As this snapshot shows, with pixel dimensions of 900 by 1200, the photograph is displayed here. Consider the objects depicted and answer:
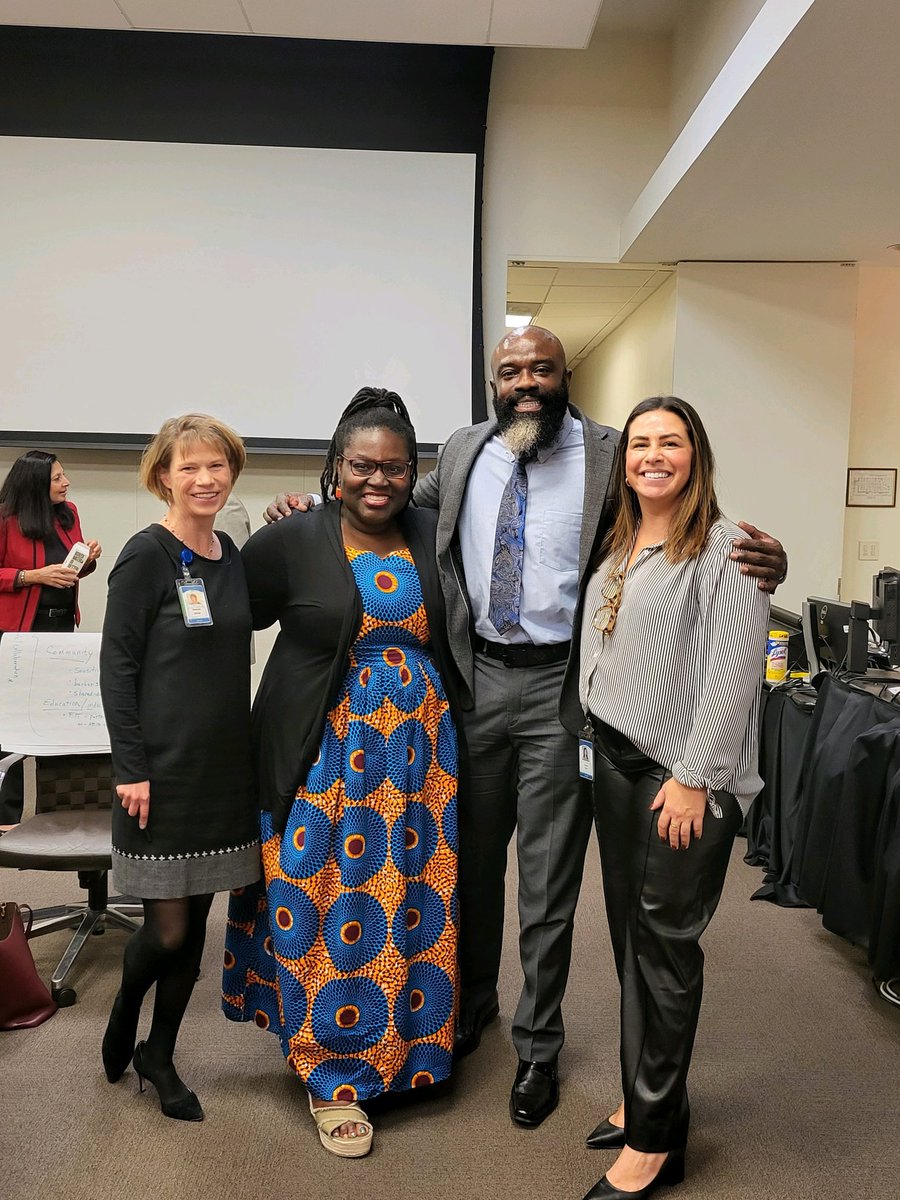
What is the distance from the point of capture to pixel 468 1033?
2.50 meters

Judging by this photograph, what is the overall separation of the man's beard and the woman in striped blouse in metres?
0.37

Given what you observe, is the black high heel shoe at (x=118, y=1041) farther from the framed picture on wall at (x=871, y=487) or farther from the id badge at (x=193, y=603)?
the framed picture on wall at (x=871, y=487)

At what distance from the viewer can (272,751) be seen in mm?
2146

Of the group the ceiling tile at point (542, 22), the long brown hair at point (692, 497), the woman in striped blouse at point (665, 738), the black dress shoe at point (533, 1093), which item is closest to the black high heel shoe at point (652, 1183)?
the woman in striped blouse at point (665, 738)

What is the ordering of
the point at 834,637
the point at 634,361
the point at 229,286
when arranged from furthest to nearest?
1. the point at 634,361
2. the point at 229,286
3. the point at 834,637

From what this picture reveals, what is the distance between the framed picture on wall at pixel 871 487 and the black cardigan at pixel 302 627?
459 centimetres

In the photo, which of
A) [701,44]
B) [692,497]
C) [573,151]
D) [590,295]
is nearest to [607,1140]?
[692,497]

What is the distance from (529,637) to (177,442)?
0.91m

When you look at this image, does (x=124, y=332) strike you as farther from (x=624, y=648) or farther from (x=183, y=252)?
(x=624, y=648)

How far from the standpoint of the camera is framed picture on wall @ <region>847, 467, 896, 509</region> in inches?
237

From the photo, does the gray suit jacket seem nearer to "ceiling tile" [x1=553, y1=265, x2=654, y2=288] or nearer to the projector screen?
the projector screen

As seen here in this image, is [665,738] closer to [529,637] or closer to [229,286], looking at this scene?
[529,637]

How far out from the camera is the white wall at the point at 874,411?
605 cm

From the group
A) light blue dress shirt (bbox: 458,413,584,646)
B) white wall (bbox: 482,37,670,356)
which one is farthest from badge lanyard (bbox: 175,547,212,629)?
white wall (bbox: 482,37,670,356)
